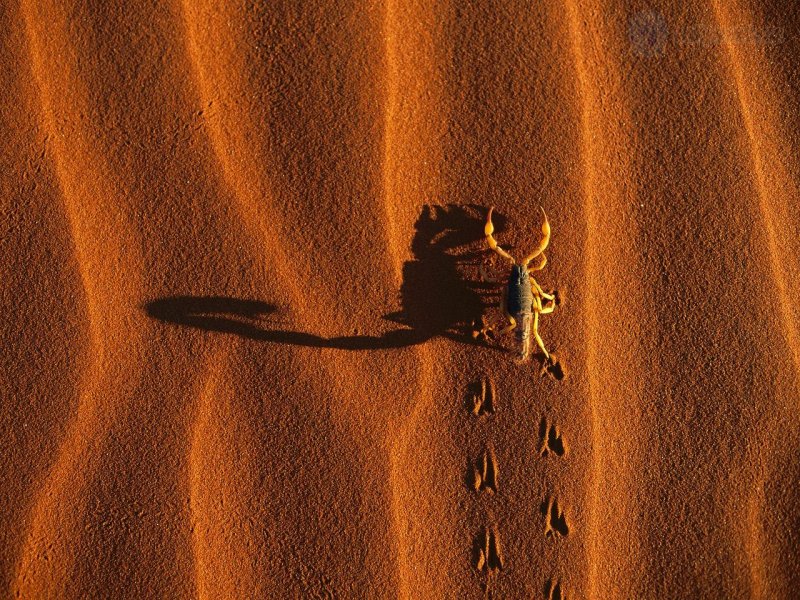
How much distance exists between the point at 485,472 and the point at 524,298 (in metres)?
0.70

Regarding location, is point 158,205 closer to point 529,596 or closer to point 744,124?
point 529,596

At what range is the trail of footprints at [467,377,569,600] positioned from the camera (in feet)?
7.86

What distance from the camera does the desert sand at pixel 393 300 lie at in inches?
92.4

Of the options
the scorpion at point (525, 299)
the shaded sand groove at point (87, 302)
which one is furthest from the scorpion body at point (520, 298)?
the shaded sand groove at point (87, 302)

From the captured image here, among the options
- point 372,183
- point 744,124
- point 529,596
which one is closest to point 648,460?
point 529,596

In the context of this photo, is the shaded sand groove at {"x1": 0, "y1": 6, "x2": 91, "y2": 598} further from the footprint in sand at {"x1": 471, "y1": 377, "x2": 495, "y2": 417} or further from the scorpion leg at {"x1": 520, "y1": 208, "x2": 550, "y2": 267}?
the scorpion leg at {"x1": 520, "y1": 208, "x2": 550, "y2": 267}

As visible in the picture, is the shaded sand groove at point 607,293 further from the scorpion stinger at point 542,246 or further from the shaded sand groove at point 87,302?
the shaded sand groove at point 87,302

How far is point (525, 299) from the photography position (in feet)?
7.42

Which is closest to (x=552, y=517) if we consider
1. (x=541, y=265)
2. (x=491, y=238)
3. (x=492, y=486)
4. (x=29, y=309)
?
(x=492, y=486)

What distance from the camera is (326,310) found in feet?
7.82

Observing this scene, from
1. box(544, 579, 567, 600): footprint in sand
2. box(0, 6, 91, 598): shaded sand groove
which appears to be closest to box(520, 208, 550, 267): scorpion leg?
box(544, 579, 567, 600): footprint in sand

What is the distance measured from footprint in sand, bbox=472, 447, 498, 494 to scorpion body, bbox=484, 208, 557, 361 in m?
0.40

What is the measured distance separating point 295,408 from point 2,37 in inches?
70.6

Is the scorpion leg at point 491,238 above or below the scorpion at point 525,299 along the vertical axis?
above
